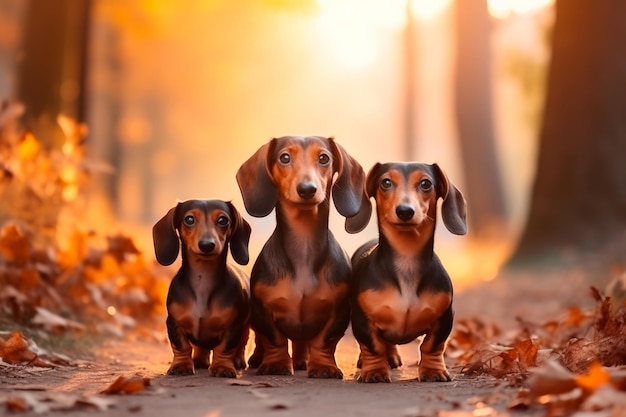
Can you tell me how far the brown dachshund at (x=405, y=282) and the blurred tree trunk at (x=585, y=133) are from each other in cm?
716

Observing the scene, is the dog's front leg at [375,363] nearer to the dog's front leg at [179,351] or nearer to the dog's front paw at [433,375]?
the dog's front paw at [433,375]

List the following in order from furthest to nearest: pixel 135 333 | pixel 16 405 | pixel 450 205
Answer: pixel 135 333 → pixel 450 205 → pixel 16 405

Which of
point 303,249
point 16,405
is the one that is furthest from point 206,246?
point 16,405

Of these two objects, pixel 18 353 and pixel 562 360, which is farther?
pixel 18 353

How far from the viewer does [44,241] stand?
8.63 meters

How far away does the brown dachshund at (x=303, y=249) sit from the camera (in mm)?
5223

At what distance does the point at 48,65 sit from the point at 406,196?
7461 mm

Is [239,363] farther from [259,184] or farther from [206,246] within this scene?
[259,184]

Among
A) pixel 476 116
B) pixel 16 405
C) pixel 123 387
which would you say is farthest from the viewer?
pixel 476 116

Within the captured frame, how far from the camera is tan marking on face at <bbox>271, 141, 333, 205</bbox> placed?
16.6 ft

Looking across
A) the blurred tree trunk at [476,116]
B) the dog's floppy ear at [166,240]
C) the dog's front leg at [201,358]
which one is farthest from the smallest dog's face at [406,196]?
the blurred tree trunk at [476,116]

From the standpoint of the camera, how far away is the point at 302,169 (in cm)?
512

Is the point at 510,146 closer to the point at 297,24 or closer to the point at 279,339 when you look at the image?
the point at 297,24

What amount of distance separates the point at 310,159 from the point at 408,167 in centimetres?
53
